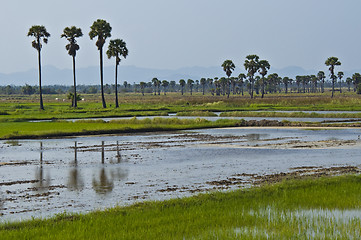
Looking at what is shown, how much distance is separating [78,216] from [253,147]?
20751 mm

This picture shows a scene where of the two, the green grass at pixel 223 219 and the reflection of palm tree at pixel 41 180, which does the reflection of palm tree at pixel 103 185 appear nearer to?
the reflection of palm tree at pixel 41 180

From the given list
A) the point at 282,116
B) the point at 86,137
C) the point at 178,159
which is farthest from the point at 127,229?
the point at 282,116

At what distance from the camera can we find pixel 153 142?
3741cm

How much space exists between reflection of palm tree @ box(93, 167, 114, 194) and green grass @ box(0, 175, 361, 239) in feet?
12.0

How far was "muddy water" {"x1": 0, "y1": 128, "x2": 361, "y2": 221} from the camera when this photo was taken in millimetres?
17375

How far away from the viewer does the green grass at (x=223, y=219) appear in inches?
465

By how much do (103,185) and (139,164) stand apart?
19.6 ft

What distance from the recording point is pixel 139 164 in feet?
84.4

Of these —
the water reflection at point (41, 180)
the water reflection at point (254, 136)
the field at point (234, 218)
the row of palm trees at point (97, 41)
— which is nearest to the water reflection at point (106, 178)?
the water reflection at point (41, 180)

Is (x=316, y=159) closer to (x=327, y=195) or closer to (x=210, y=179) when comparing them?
(x=210, y=179)

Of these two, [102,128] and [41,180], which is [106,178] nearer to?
[41,180]

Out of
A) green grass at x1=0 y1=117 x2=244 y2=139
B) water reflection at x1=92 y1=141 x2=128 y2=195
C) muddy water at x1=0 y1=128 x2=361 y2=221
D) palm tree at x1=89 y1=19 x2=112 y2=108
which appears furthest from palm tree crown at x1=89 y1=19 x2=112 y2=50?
water reflection at x1=92 y1=141 x2=128 y2=195

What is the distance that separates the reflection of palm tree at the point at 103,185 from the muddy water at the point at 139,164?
4cm

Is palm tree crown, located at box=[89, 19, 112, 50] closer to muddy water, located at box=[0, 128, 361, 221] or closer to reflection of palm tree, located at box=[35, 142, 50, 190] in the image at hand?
muddy water, located at box=[0, 128, 361, 221]
